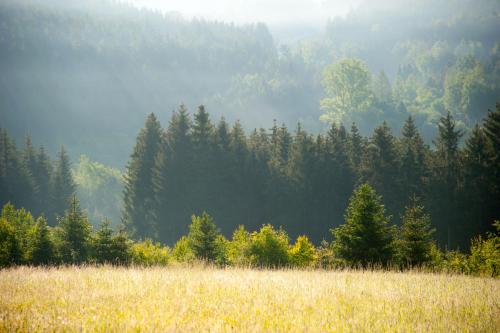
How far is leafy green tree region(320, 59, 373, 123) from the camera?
13050cm

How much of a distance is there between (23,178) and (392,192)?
63.8 m

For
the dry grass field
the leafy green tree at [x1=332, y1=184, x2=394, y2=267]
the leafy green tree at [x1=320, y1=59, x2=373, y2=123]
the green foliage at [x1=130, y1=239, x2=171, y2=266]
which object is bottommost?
the green foliage at [x1=130, y1=239, x2=171, y2=266]

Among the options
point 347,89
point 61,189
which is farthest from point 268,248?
point 347,89

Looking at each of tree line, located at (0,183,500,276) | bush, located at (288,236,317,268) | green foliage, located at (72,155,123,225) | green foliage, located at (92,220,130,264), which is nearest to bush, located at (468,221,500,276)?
tree line, located at (0,183,500,276)

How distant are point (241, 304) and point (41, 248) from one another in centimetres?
1594

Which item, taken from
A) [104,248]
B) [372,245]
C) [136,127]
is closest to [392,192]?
[372,245]

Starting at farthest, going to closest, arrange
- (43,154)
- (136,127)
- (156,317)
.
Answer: (136,127) < (43,154) < (156,317)

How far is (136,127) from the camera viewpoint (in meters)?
164

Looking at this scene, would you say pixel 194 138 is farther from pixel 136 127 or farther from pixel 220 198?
pixel 136 127

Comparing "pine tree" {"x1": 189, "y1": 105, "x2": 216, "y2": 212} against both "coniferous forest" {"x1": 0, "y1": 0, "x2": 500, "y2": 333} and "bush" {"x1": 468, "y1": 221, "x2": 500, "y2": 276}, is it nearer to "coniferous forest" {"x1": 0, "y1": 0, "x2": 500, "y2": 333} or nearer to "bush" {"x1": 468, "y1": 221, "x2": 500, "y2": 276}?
"coniferous forest" {"x1": 0, "y1": 0, "x2": 500, "y2": 333}

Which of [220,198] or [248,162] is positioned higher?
[248,162]

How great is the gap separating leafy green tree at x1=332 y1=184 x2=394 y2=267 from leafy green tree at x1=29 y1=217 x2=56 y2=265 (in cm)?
1468

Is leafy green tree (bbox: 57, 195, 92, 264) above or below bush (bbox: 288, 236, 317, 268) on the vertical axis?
above

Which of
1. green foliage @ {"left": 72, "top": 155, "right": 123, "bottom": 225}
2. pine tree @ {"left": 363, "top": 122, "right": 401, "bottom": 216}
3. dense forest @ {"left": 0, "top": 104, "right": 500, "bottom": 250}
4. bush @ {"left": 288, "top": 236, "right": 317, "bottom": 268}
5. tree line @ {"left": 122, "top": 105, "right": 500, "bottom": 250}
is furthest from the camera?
green foliage @ {"left": 72, "top": 155, "right": 123, "bottom": 225}
